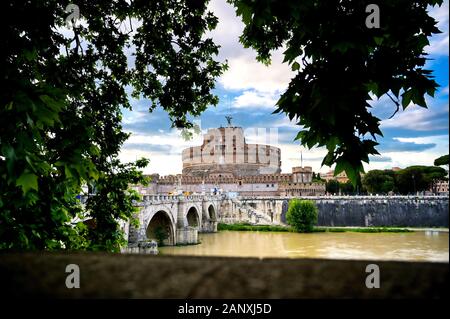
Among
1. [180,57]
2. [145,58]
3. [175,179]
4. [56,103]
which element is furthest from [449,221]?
[175,179]

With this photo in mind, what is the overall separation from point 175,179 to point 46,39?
77.1 m

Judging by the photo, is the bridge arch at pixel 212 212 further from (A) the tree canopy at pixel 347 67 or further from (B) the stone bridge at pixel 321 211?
(A) the tree canopy at pixel 347 67

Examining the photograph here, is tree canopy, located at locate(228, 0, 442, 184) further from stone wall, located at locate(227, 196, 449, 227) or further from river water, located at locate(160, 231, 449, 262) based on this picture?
stone wall, located at locate(227, 196, 449, 227)

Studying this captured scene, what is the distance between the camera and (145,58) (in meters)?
6.27

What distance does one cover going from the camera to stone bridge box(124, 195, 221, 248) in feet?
84.8

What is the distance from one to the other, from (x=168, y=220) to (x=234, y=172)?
5133 centimetres

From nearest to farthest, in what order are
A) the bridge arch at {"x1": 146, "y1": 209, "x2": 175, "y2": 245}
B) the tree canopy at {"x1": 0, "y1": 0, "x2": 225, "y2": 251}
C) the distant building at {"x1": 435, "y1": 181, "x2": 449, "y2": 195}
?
the distant building at {"x1": 435, "y1": 181, "x2": 449, "y2": 195} < the tree canopy at {"x1": 0, "y1": 0, "x2": 225, "y2": 251} < the bridge arch at {"x1": 146, "y1": 209, "x2": 175, "y2": 245}

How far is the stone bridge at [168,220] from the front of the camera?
2585 centimetres

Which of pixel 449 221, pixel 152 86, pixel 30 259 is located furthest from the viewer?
pixel 152 86

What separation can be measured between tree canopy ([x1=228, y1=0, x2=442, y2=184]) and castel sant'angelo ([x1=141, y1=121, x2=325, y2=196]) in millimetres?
65268

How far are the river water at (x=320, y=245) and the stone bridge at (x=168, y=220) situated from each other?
5.31 ft

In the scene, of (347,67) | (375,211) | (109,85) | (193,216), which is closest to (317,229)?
(375,211)

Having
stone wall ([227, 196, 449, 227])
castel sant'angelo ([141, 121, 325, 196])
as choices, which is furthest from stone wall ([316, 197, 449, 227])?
castel sant'angelo ([141, 121, 325, 196])
